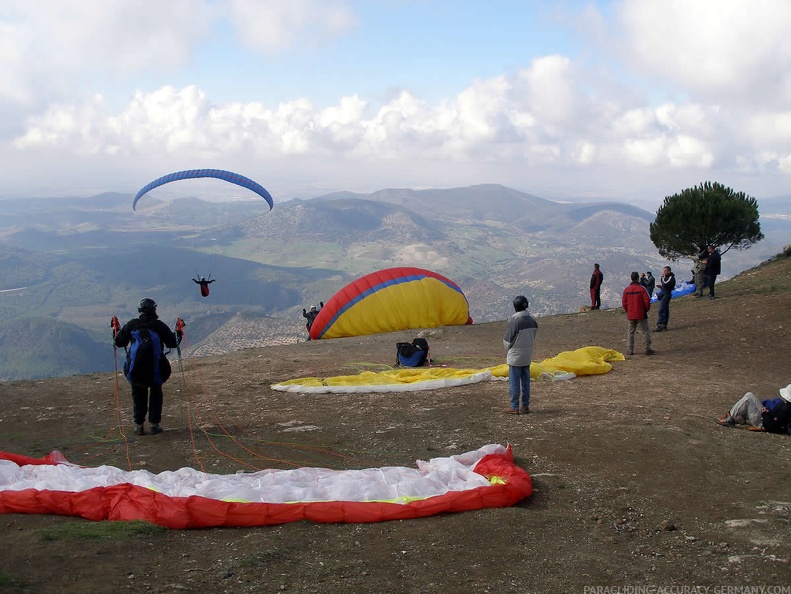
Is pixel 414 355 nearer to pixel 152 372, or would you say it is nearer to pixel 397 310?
pixel 152 372

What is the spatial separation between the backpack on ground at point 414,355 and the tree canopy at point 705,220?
2173 centimetres

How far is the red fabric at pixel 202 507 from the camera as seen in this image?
5.98 metres

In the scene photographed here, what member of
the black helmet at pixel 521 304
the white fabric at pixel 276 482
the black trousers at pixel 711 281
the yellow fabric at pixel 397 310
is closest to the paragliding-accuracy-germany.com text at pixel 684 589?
the white fabric at pixel 276 482

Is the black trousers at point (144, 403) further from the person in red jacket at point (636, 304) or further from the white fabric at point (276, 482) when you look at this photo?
the person in red jacket at point (636, 304)

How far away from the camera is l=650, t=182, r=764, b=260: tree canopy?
32188mm

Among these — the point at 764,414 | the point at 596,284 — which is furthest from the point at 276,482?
the point at 596,284

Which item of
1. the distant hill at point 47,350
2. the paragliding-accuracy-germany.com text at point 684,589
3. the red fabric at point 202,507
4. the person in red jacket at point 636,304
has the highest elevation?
the person in red jacket at point 636,304

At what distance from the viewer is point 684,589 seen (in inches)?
188

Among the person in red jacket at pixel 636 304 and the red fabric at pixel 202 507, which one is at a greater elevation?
the person in red jacket at pixel 636 304

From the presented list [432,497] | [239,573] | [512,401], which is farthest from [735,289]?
[239,573]

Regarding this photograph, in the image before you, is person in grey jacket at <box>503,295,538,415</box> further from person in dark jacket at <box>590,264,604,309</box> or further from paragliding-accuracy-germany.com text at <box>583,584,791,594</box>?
person in dark jacket at <box>590,264,604,309</box>

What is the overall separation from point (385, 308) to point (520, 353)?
14557 millimetres

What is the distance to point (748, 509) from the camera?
627cm

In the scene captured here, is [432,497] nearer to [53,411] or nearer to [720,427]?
[720,427]
